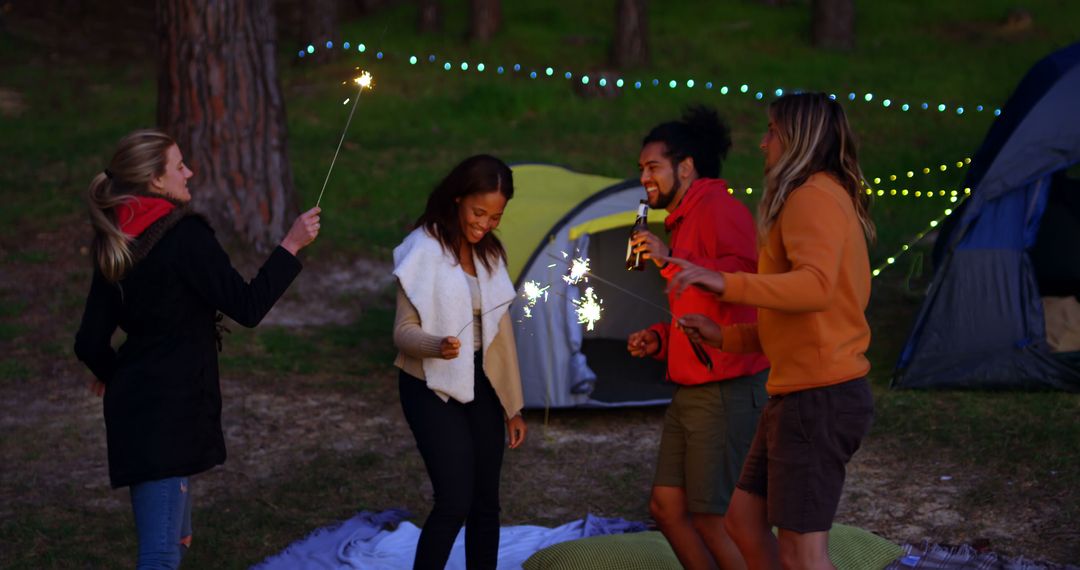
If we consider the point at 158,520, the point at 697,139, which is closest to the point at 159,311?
the point at 158,520

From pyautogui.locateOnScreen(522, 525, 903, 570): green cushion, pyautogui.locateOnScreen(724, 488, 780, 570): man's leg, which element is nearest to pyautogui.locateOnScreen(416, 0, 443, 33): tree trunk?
pyautogui.locateOnScreen(522, 525, 903, 570): green cushion

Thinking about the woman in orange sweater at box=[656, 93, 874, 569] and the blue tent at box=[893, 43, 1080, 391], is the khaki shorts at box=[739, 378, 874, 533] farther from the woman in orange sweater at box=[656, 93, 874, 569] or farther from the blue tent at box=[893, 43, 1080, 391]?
the blue tent at box=[893, 43, 1080, 391]

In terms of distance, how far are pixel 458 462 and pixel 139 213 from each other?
4.13 feet

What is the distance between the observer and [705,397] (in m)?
3.87

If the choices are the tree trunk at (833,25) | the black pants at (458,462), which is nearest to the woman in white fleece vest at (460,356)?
the black pants at (458,462)

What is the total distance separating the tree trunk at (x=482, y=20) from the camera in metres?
19.1

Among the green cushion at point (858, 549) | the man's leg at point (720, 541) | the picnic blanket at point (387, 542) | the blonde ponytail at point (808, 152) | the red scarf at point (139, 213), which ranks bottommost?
the picnic blanket at point (387, 542)

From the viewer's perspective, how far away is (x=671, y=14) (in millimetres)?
20906

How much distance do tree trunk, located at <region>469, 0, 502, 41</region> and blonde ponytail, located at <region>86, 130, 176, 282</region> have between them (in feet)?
52.0

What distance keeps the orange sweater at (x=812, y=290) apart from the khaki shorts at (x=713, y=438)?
A: 1.71 feet

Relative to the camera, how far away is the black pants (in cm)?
393

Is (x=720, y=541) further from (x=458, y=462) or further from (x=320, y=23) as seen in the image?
(x=320, y=23)

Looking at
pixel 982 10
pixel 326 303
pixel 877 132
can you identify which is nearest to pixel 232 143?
pixel 326 303

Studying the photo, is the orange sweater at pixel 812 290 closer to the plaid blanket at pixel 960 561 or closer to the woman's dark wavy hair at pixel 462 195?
the woman's dark wavy hair at pixel 462 195
